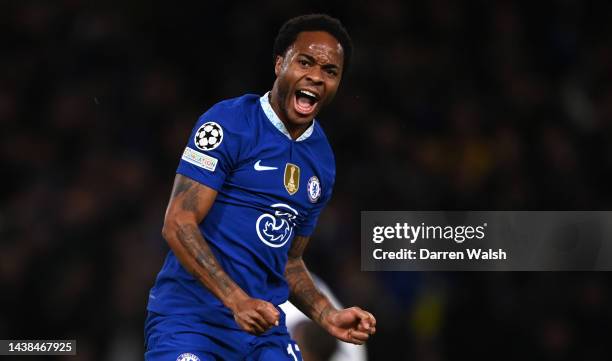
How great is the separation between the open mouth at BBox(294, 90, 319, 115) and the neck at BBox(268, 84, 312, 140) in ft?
0.19

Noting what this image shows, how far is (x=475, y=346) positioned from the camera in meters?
8.01

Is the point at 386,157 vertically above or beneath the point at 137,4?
beneath

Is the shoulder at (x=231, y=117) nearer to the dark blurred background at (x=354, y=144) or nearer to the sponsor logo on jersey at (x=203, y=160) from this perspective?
the sponsor logo on jersey at (x=203, y=160)

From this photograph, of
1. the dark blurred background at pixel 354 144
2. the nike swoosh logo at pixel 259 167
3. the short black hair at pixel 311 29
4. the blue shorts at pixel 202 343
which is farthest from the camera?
Result: the dark blurred background at pixel 354 144

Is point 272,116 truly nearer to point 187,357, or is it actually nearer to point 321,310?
point 321,310

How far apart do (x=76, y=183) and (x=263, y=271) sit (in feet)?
15.2

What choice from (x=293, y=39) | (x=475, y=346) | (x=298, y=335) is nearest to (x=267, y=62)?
(x=475, y=346)

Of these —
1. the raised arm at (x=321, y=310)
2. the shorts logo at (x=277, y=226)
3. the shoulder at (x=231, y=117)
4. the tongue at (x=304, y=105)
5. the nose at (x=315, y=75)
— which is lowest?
the raised arm at (x=321, y=310)

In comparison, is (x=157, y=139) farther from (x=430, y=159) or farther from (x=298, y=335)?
(x=298, y=335)

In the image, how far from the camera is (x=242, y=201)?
3.83 metres

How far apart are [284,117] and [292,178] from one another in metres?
0.24

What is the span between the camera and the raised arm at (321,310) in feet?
12.4

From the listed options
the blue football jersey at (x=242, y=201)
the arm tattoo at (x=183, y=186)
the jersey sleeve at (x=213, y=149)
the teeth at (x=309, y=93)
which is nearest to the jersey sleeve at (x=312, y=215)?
the blue football jersey at (x=242, y=201)

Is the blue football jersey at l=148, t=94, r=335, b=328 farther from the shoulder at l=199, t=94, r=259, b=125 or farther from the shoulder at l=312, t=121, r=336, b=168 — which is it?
the shoulder at l=312, t=121, r=336, b=168
